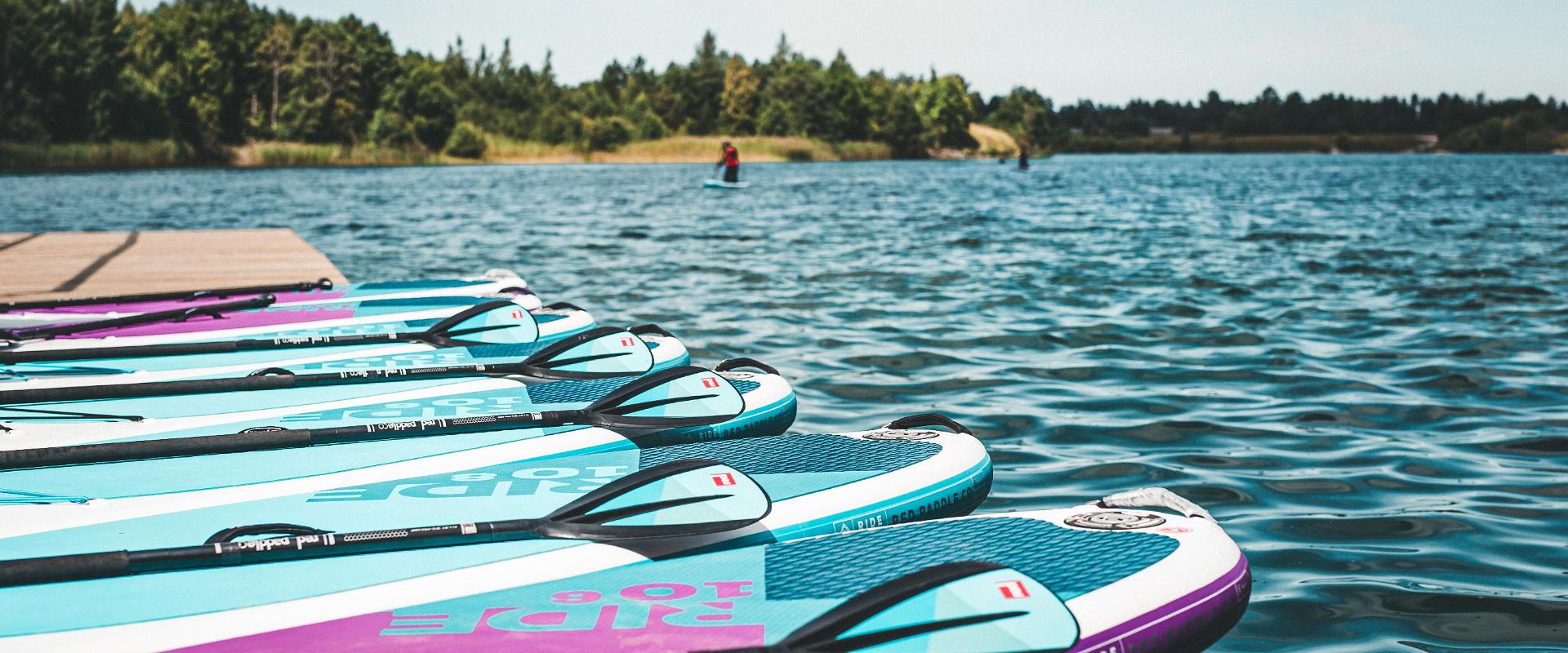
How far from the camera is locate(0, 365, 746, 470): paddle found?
11.0ft

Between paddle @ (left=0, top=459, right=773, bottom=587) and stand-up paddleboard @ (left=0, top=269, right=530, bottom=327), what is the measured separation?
402 centimetres

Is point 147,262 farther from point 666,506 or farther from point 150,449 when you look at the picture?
point 666,506

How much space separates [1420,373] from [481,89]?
96113 millimetres

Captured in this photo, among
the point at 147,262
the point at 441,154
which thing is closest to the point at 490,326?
the point at 147,262

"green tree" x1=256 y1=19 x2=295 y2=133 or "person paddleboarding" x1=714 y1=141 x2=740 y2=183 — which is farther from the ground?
"green tree" x1=256 y1=19 x2=295 y2=133

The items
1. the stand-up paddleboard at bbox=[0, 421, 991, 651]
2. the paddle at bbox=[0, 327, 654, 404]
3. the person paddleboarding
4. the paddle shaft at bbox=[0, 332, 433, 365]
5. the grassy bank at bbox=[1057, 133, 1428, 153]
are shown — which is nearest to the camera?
the stand-up paddleboard at bbox=[0, 421, 991, 651]

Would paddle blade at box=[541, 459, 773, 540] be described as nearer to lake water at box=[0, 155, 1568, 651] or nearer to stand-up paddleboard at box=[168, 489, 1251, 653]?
stand-up paddleboard at box=[168, 489, 1251, 653]

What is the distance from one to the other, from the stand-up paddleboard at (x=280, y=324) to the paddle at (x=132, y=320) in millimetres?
18

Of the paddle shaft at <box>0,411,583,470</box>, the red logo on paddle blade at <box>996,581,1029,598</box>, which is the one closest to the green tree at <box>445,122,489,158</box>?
the paddle shaft at <box>0,411,583,470</box>

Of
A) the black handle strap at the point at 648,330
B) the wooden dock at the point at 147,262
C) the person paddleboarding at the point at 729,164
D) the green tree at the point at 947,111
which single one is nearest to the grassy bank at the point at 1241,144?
Result: the green tree at the point at 947,111

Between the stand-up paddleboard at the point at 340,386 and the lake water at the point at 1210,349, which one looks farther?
the lake water at the point at 1210,349

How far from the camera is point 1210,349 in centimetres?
817

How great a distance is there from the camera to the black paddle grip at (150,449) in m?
3.27

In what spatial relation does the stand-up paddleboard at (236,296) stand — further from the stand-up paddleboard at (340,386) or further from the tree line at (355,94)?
the tree line at (355,94)
